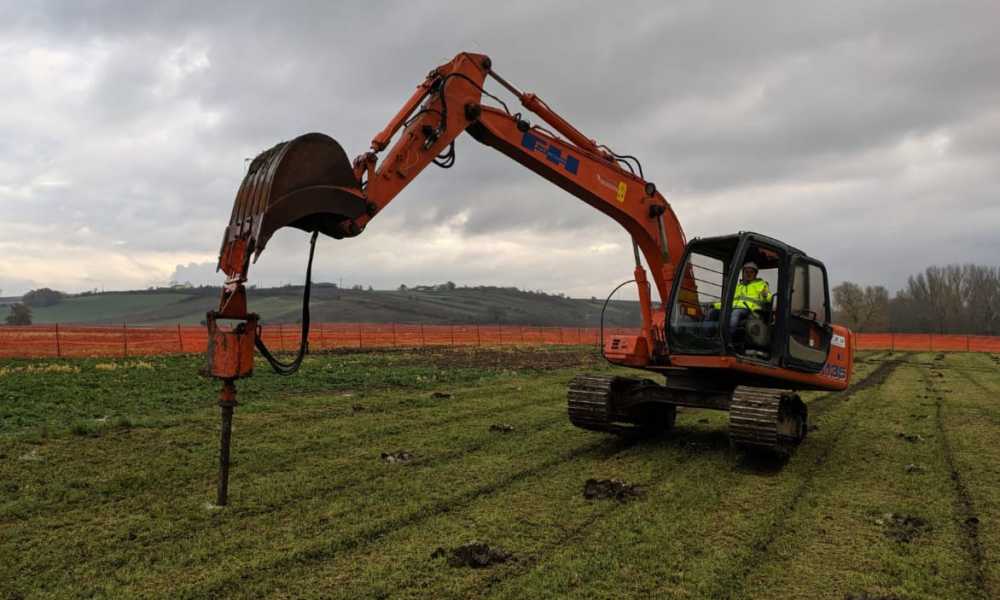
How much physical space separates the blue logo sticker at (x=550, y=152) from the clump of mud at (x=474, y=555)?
5.23 metres

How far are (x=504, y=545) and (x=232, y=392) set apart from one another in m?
2.65

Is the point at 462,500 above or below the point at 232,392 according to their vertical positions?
below

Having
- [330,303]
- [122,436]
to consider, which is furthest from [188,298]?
[122,436]

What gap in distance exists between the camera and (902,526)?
5652 millimetres

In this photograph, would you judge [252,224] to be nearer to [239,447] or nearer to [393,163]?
[393,163]

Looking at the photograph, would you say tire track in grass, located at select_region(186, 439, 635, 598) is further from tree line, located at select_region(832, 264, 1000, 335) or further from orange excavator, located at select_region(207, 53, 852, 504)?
tree line, located at select_region(832, 264, 1000, 335)

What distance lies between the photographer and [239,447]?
8234mm

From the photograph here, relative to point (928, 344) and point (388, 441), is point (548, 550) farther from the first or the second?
point (928, 344)

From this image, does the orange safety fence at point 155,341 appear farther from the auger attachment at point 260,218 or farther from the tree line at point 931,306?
the tree line at point 931,306

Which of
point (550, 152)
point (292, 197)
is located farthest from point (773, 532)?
point (550, 152)

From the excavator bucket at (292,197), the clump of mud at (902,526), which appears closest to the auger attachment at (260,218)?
the excavator bucket at (292,197)

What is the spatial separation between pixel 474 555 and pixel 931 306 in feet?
356

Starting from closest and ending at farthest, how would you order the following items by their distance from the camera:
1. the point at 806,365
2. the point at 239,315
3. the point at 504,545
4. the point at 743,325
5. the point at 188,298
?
the point at 504,545, the point at 239,315, the point at 743,325, the point at 806,365, the point at 188,298

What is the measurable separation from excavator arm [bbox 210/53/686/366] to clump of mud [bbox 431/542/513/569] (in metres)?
2.64
